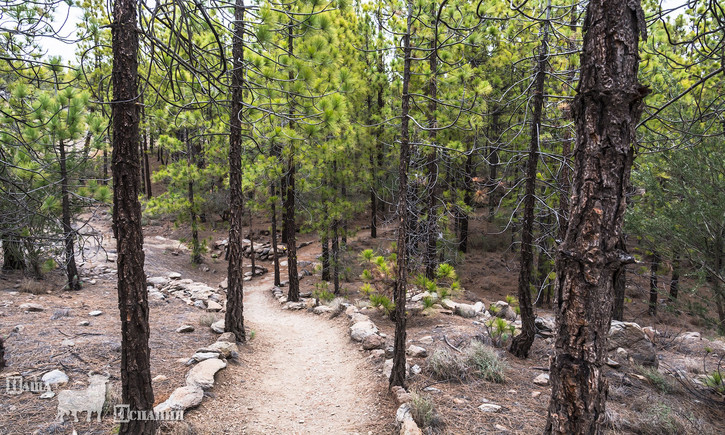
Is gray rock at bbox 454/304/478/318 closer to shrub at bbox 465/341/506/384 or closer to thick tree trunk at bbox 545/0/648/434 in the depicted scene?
shrub at bbox 465/341/506/384

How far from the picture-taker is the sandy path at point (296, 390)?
4.39 m

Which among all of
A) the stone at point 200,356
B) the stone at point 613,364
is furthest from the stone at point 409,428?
the stone at point 613,364

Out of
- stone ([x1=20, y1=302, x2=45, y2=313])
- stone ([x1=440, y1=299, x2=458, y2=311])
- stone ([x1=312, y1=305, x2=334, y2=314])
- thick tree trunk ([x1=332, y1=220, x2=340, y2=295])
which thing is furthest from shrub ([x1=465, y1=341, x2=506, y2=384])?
stone ([x1=20, y1=302, x2=45, y2=313])

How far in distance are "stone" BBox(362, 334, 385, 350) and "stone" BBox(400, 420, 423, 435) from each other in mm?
2535

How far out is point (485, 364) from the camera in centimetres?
498

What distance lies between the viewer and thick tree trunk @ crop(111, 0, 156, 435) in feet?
10.0

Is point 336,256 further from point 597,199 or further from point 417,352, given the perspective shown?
point 597,199

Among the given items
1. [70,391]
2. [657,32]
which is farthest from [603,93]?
[657,32]

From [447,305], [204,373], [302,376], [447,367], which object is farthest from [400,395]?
[447,305]

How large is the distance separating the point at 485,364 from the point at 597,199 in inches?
140

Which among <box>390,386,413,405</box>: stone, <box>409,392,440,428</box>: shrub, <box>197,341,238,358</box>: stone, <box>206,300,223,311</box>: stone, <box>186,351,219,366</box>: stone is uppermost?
<box>409,392,440,428</box>: shrub

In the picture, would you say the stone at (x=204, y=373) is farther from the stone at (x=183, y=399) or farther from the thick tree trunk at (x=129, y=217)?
the thick tree trunk at (x=129, y=217)

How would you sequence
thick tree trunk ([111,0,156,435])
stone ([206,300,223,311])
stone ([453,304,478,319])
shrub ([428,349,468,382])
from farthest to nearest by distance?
stone ([206,300,223,311]) < stone ([453,304,478,319]) < shrub ([428,349,468,382]) < thick tree trunk ([111,0,156,435])

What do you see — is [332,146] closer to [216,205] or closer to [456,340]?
[456,340]
